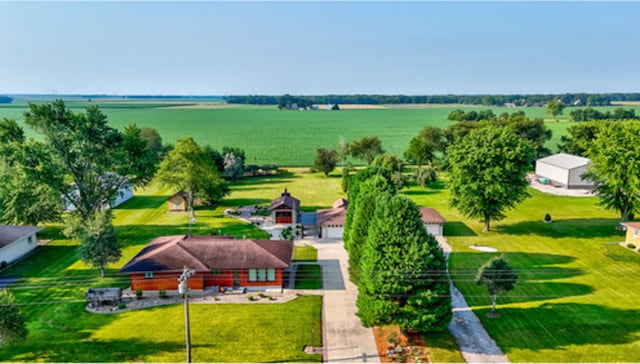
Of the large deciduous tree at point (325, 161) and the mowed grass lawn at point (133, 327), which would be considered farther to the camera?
the large deciduous tree at point (325, 161)

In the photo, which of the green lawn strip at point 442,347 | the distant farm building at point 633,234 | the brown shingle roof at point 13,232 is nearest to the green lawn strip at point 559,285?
the distant farm building at point 633,234

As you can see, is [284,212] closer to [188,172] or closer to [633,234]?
[188,172]

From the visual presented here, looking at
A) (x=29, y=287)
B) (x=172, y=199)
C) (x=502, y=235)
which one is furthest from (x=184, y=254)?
(x=502, y=235)

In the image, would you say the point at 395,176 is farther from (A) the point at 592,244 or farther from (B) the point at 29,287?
(B) the point at 29,287

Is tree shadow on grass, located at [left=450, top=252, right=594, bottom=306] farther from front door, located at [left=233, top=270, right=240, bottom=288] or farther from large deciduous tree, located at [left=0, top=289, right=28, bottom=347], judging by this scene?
large deciduous tree, located at [left=0, top=289, right=28, bottom=347]

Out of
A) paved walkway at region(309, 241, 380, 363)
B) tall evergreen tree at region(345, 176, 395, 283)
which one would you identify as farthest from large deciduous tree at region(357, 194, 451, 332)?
tall evergreen tree at region(345, 176, 395, 283)

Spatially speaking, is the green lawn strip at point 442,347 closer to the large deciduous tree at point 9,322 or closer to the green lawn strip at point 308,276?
the green lawn strip at point 308,276

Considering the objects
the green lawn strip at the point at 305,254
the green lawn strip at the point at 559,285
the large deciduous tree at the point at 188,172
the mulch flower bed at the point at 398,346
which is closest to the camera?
the mulch flower bed at the point at 398,346
